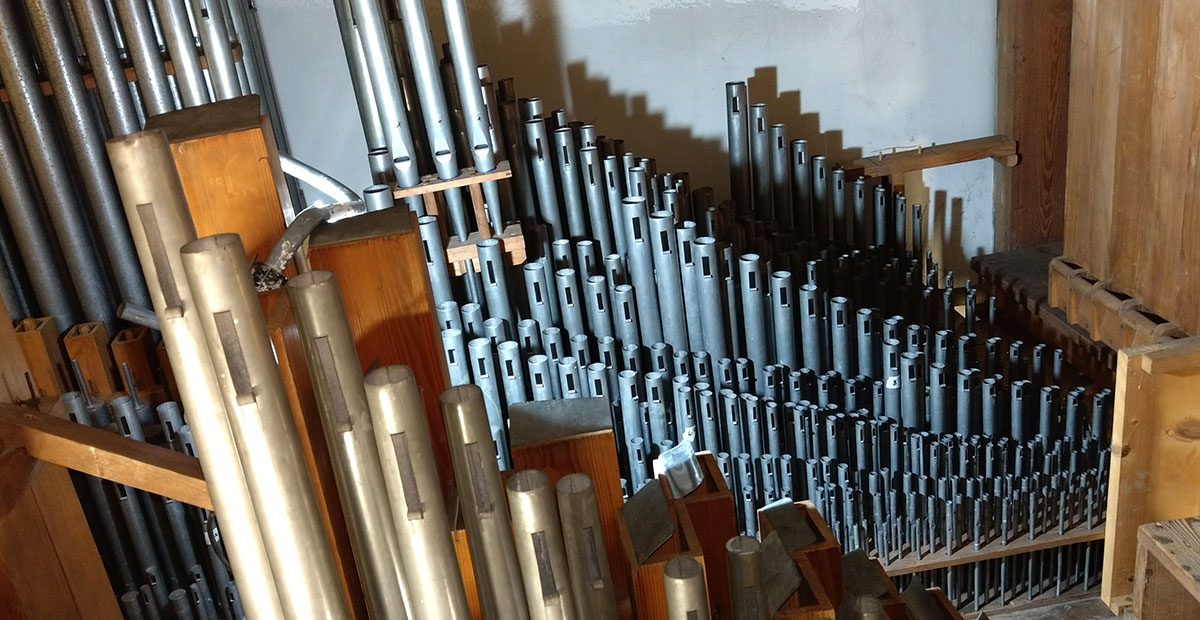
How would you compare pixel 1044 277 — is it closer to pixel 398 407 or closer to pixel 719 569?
pixel 719 569

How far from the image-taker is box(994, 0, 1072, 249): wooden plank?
4.39 metres

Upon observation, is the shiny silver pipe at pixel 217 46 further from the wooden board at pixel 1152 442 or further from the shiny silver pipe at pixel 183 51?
the wooden board at pixel 1152 442

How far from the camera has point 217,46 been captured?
9.96 ft

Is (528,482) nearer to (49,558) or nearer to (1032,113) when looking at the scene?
(49,558)

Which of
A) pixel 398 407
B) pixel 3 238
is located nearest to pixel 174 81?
pixel 3 238

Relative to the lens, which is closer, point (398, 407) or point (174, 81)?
point (398, 407)

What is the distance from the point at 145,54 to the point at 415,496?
241 cm

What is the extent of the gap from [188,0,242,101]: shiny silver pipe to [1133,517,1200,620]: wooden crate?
269cm

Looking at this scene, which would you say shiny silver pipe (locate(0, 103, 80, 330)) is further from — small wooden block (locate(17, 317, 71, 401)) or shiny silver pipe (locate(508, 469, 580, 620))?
shiny silver pipe (locate(508, 469, 580, 620))

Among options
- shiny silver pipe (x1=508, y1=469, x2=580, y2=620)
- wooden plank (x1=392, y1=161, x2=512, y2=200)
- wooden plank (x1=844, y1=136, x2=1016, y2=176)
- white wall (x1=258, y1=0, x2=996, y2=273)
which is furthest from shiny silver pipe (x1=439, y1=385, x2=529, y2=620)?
wooden plank (x1=844, y1=136, x2=1016, y2=176)

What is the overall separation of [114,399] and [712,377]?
199cm

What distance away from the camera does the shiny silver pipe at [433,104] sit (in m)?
3.12

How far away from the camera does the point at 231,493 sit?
1.13 m

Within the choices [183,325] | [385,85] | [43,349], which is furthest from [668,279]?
[183,325]
